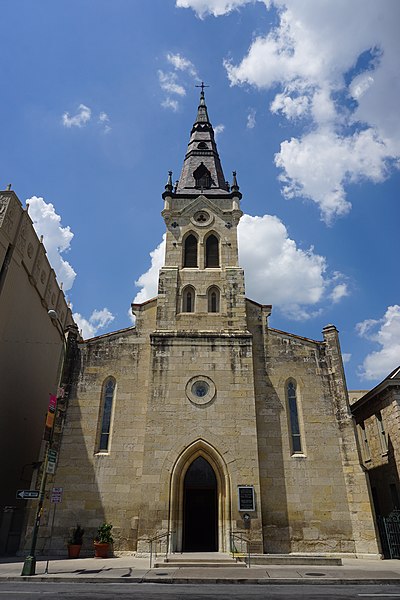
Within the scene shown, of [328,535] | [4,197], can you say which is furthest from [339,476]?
[4,197]

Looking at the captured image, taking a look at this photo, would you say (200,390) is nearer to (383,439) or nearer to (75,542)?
(75,542)

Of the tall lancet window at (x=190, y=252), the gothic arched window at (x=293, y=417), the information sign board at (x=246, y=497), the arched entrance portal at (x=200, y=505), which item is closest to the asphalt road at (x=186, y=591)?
the information sign board at (x=246, y=497)

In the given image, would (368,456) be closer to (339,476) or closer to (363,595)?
(339,476)

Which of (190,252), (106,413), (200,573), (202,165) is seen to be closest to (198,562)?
(200,573)

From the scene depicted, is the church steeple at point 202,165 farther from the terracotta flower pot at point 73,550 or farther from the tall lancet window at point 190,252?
the terracotta flower pot at point 73,550

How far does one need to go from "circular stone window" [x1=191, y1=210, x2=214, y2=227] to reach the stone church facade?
4.20 metres

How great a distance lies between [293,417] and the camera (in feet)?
66.1

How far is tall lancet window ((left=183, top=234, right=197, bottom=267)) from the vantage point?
24578mm

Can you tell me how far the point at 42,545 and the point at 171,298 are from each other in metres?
12.8

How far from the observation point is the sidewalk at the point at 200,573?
1177 cm

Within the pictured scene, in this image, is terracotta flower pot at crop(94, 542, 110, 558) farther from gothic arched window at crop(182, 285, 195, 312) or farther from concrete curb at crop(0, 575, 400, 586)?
gothic arched window at crop(182, 285, 195, 312)

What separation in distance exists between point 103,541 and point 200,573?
5939mm

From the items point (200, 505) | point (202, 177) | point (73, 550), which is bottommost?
point (73, 550)

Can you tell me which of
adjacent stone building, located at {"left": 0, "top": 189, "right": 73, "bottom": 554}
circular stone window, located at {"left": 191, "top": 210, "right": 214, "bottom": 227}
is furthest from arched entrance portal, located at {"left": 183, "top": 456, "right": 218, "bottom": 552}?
circular stone window, located at {"left": 191, "top": 210, "right": 214, "bottom": 227}
